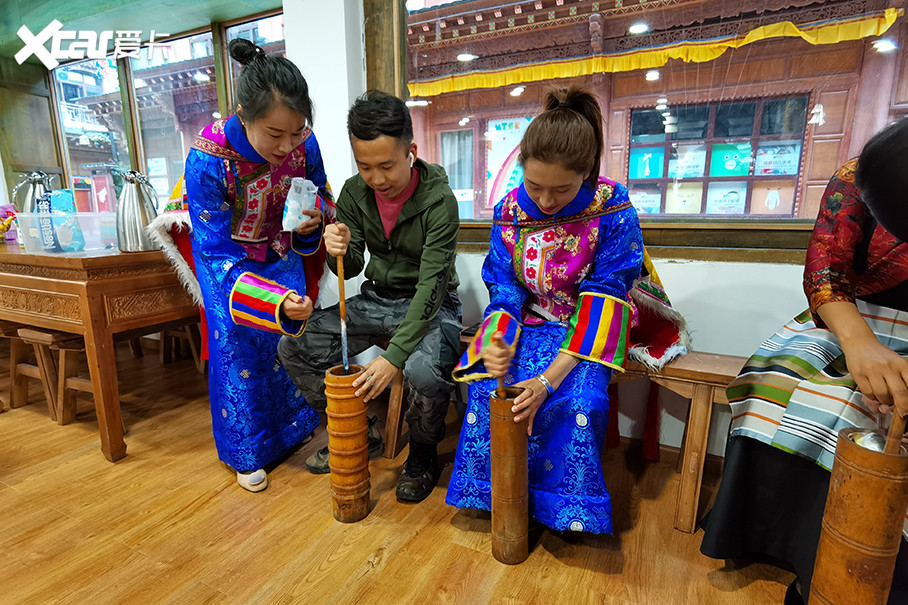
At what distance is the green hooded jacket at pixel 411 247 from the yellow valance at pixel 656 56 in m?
0.67

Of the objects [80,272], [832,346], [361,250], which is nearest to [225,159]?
[361,250]

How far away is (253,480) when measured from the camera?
158 centimetres

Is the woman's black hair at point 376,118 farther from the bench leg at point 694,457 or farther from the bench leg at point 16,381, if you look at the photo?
the bench leg at point 16,381

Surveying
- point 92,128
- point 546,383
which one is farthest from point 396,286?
point 92,128

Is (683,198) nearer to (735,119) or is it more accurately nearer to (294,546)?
(735,119)

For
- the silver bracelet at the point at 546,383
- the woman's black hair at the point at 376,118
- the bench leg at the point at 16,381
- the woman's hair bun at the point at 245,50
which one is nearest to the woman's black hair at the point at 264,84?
the woman's hair bun at the point at 245,50

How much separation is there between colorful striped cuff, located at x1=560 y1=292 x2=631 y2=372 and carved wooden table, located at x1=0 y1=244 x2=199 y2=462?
1.53 metres

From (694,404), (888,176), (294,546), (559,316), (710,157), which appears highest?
(710,157)

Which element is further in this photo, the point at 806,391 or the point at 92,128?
the point at 92,128

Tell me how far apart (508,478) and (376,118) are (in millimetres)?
993

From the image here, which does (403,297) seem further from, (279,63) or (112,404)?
(112,404)

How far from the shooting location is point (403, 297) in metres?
1.71

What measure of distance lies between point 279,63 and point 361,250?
621 mm

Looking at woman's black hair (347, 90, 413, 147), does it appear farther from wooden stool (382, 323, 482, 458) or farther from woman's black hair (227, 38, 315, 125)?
wooden stool (382, 323, 482, 458)
